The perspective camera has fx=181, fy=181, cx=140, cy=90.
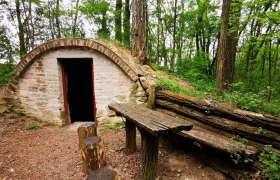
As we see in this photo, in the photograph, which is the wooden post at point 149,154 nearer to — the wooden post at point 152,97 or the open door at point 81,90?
the wooden post at point 152,97

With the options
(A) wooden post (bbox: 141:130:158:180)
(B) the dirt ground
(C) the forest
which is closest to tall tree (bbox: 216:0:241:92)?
(C) the forest

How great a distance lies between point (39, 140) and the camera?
5043mm

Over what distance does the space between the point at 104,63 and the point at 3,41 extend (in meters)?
7.54

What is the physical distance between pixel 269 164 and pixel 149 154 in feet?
5.83

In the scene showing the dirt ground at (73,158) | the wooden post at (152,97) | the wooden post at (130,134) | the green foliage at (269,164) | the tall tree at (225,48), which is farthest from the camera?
the tall tree at (225,48)

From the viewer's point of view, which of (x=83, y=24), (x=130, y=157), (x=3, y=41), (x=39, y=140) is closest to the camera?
(x=130, y=157)

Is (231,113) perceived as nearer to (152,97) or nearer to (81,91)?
(152,97)

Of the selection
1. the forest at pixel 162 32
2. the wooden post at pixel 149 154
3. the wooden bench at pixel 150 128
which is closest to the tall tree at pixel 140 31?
the forest at pixel 162 32

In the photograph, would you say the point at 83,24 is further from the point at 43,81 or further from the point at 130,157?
the point at 130,157

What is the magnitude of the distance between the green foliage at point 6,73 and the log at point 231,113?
7.50 metres

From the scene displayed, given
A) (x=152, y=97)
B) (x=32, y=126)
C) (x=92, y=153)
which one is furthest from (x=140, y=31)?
(x=32, y=126)

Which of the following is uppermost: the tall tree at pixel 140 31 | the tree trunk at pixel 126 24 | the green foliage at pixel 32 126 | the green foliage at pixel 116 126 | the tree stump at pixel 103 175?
the tree trunk at pixel 126 24

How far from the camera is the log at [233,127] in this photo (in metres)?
2.98

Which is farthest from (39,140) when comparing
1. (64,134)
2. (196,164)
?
(196,164)
